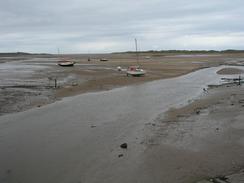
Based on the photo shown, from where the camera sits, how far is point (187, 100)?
80.1 ft

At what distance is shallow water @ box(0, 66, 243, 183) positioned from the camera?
10.5 metres

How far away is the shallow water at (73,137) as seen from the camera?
Result: 10.5 metres

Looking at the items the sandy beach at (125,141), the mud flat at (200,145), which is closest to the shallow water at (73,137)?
the sandy beach at (125,141)

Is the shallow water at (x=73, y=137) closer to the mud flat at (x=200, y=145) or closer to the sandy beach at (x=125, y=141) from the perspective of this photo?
the sandy beach at (x=125, y=141)

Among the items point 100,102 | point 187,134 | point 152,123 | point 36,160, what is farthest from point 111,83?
point 36,160

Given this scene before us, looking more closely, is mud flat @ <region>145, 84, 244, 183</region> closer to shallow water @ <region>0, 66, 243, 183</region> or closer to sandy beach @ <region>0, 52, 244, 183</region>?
sandy beach @ <region>0, 52, 244, 183</region>

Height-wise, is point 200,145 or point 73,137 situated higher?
point 200,145

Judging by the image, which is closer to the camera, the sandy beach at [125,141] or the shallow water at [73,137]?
the sandy beach at [125,141]

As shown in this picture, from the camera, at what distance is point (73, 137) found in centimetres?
1443

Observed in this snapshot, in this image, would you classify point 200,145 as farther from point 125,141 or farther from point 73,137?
point 73,137

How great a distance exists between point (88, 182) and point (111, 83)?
2747 centimetres

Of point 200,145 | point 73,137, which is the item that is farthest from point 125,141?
point 200,145

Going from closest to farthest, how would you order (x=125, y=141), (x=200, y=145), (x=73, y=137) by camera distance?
(x=200, y=145)
(x=125, y=141)
(x=73, y=137)

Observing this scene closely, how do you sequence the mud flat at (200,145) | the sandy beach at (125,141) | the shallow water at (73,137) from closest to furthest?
the mud flat at (200,145) < the sandy beach at (125,141) < the shallow water at (73,137)
